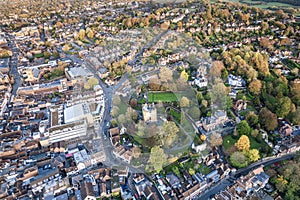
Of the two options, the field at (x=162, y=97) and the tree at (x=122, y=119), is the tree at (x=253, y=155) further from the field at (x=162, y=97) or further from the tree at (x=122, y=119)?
the tree at (x=122, y=119)

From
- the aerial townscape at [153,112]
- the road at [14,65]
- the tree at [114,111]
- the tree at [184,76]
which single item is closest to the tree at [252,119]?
the aerial townscape at [153,112]

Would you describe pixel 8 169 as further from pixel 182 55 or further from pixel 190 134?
pixel 182 55

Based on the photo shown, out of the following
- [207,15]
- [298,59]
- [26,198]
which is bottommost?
[26,198]

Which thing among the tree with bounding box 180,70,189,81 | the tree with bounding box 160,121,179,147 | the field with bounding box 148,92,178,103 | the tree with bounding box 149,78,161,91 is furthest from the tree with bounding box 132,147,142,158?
the tree with bounding box 180,70,189,81

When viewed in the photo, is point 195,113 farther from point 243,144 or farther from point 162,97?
point 243,144

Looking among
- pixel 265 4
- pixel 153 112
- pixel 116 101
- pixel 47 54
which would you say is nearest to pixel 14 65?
pixel 47 54

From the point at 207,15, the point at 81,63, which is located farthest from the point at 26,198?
the point at 207,15
